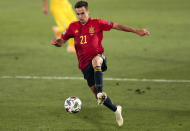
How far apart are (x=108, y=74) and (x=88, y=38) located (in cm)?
432

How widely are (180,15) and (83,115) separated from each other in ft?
47.5

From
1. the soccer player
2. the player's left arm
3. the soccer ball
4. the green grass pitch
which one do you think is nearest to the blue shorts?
the soccer player

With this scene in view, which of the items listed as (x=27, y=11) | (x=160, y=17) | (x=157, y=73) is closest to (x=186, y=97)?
(x=157, y=73)

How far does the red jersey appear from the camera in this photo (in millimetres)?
8891

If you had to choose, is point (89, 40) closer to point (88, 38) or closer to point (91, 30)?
point (88, 38)

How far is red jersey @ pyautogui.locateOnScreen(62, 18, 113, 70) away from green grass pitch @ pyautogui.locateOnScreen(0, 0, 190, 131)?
119cm

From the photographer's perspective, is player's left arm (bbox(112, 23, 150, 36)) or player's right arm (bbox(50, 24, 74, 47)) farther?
player's right arm (bbox(50, 24, 74, 47))

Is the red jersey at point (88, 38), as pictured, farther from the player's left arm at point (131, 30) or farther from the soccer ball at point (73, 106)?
the soccer ball at point (73, 106)

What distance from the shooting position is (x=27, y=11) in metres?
25.5

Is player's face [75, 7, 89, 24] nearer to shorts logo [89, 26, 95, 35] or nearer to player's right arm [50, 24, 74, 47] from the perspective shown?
shorts logo [89, 26, 95, 35]

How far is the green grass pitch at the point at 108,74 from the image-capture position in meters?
9.16

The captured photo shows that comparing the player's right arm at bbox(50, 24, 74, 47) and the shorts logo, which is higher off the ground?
the shorts logo

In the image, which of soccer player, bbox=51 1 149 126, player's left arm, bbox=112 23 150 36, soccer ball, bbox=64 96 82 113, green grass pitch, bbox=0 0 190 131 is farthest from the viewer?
green grass pitch, bbox=0 0 190 131

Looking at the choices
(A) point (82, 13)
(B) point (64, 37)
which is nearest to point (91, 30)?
(A) point (82, 13)
